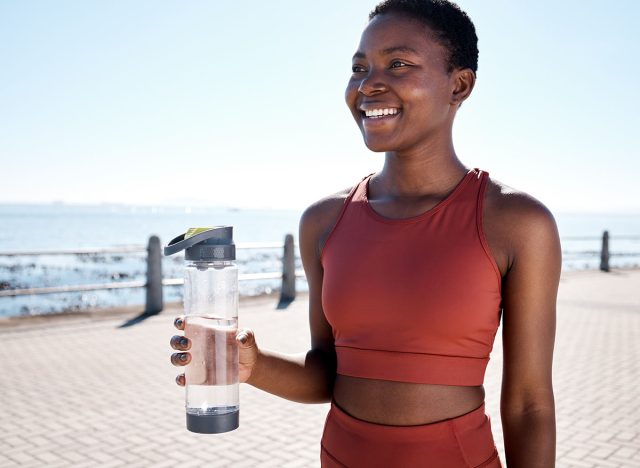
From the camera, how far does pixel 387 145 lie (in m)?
1.85

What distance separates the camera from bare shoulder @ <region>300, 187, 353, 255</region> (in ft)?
6.79

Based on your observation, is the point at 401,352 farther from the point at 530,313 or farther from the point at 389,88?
the point at 389,88

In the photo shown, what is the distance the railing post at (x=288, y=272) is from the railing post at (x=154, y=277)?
2.87 m

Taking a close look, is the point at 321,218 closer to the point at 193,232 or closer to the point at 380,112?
the point at 380,112

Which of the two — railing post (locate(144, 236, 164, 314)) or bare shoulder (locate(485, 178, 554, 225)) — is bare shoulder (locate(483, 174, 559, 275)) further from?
railing post (locate(144, 236, 164, 314))

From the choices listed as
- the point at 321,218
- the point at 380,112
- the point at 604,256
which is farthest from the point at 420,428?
the point at 604,256

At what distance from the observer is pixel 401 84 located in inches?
70.0

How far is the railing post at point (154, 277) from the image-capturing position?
11.7m

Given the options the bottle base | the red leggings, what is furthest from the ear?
the bottle base

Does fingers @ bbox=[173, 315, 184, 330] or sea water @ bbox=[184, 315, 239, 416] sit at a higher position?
fingers @ bbox=[173, 315, 184, 330]

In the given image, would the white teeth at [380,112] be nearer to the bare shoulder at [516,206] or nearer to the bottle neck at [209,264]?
the bare shoulder at [516,206]

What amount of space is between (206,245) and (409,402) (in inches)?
26.6

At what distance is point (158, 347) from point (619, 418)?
6.09m

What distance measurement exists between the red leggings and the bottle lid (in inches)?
23.3
